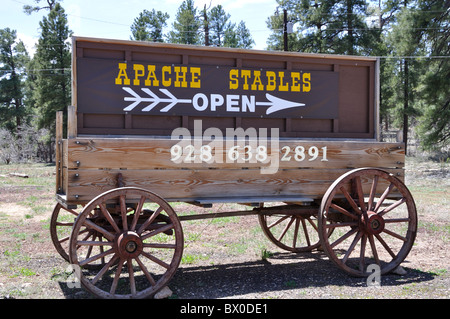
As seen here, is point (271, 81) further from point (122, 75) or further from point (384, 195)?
point (384, 195)

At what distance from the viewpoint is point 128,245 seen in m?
4.88

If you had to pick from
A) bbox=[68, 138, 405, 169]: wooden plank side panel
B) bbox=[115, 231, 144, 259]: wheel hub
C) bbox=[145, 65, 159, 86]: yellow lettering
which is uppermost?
bbox=[145, 65, 159, 86]: yellow lettering

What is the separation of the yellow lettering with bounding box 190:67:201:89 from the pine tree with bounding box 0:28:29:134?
42.7 m

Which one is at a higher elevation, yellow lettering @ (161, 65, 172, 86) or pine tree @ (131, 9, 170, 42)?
pine tree @ (131, 9, 170, 42)

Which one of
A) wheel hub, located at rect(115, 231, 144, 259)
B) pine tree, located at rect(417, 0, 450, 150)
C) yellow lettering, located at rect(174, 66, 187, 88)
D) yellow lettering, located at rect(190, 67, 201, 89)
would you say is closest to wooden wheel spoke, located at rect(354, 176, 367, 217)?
yellow lettering, located at rect(190, 67, 201, 89)

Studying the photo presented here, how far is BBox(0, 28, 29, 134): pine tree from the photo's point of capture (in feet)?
148

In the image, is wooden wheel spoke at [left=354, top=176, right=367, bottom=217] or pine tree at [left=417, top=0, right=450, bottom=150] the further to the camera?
pine tree at [left=417, top=0, right=450, bottom=150]

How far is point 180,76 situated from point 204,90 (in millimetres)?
373

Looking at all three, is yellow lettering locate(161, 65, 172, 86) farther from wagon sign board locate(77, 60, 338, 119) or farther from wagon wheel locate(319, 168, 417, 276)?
wagon wheel locate(319, 168, 417, 276)

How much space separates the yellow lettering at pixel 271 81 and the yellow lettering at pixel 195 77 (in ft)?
3.24

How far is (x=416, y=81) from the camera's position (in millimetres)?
28781

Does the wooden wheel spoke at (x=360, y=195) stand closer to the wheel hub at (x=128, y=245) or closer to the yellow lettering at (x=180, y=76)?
the yellow lettering at (x=180, y=76)

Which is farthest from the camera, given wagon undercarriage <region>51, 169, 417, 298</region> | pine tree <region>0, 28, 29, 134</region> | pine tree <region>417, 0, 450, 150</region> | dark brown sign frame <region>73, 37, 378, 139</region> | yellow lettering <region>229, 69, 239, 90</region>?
pine tree <region>0, 28, 29, 134</region>

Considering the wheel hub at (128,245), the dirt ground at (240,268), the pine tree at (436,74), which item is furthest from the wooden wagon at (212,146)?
the pine tree at (436,74)
